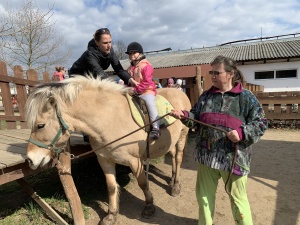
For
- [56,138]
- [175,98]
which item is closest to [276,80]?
Answer: [175,98]

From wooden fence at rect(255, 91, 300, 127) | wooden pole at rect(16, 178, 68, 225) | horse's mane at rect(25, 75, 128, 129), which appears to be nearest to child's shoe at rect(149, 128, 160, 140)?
horse's mane at rect(25, 75, 128, 129)

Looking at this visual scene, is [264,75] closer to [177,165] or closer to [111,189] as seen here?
[177,165]

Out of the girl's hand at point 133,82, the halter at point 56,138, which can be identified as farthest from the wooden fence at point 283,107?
the halter at point 56,138

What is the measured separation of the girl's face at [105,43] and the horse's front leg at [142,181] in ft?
4.93

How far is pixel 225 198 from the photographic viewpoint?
358 cm

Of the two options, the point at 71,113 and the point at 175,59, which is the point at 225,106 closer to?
the point at 71,113

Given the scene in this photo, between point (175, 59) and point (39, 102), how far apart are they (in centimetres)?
2272

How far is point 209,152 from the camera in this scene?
7.12ft

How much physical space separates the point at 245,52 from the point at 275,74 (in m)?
4.15

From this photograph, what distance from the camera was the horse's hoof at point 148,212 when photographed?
318 centimetres

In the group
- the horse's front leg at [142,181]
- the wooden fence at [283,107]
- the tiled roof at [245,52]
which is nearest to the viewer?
the horse's front leg at [142,181]

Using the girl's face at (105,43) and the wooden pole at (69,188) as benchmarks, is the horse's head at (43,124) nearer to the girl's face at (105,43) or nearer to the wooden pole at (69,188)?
the wooden pole at (69,188)

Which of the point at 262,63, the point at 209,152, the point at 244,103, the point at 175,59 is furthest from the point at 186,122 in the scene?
the point at 175,59

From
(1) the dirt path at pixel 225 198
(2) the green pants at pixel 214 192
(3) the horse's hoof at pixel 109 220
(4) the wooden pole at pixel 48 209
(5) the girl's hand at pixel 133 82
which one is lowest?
(1) the dirt path at pixel 225 198
